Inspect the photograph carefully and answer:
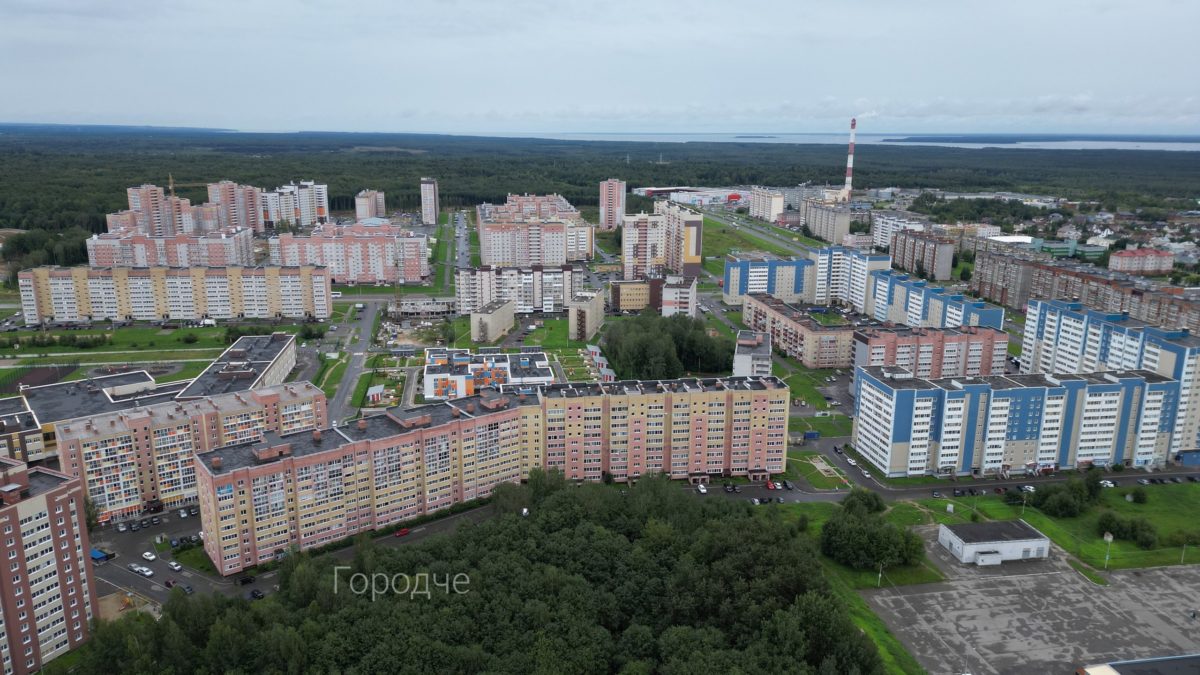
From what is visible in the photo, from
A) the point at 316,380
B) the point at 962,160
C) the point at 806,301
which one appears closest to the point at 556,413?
the point at 316,380

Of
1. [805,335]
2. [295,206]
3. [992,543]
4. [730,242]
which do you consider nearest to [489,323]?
[805,335]

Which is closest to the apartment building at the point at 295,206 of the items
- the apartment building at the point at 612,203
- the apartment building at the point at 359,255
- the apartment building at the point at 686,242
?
the apartment building at the point at 359,255

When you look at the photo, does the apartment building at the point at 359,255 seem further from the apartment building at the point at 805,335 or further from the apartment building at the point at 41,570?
the apartment building at the point at 41,570

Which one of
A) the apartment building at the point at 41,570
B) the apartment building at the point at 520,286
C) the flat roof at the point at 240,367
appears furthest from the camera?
the apartment building at the point at 520,286

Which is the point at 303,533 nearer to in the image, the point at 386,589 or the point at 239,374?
the point at 386,589

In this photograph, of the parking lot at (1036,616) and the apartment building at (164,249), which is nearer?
the parking lot at (1036,616)
